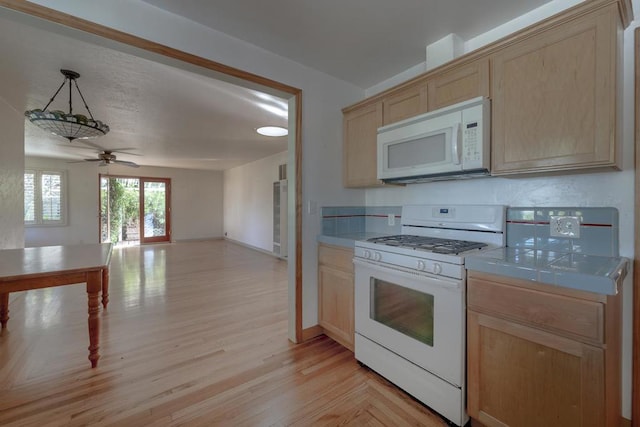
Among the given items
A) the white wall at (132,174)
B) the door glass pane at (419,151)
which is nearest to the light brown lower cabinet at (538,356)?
the door glass pane at (419,151)

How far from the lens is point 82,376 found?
1855 millimetres

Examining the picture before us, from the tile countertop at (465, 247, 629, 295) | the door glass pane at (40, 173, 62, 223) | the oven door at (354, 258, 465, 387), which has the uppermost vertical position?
the door glass pane at (40, 173, 62, 223)

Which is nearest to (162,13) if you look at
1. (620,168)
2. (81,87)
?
(81,87)

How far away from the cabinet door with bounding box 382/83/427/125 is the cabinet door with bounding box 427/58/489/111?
64 millimetres

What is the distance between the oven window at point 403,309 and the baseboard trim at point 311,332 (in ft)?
2.47

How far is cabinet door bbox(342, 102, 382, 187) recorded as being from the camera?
235cm

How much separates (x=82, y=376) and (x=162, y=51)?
87.6 inches

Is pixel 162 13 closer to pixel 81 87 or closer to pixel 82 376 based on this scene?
pixel 81 87

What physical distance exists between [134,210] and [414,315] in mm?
9024

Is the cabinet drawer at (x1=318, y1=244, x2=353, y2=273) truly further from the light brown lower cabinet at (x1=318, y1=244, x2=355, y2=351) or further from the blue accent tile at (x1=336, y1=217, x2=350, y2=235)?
the blue accent tile at (x1=336, y1=217, x2=350, y2=235)

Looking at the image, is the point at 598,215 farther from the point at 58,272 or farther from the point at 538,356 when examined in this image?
the point at 58,272

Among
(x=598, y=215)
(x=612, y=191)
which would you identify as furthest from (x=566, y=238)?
(x=612, y=191)

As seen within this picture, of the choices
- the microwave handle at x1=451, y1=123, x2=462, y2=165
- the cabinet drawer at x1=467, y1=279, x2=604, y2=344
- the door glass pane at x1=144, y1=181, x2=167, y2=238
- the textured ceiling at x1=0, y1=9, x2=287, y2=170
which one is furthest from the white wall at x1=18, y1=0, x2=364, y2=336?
the door glass pane at x1=144, y1=181, x2=167, y2=238

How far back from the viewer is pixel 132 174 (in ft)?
26.4
